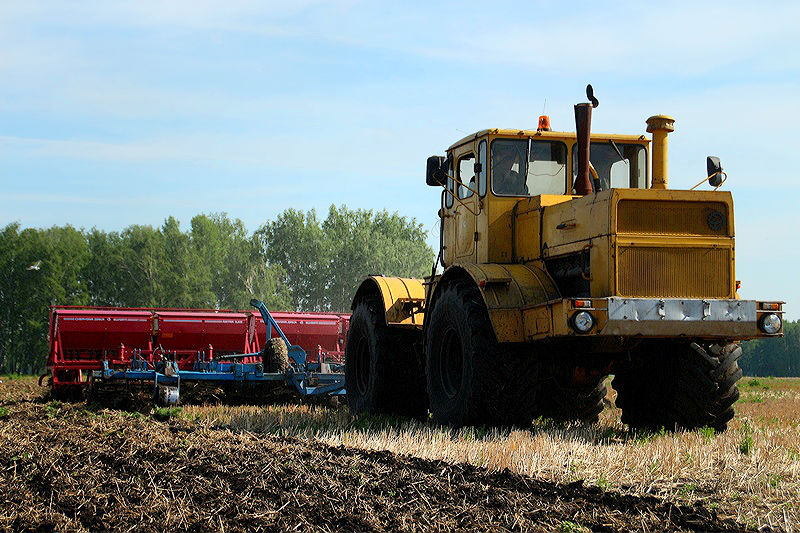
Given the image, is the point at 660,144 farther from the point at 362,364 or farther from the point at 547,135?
the point at 362,364

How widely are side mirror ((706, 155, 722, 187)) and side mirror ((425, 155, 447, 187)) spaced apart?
272 cm

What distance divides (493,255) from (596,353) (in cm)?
162

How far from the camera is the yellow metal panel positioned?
1168 cm

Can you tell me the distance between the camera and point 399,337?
11945mm

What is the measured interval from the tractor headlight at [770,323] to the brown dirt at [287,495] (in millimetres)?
3039

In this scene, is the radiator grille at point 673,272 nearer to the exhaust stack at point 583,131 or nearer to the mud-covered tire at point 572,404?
the exhaust stack at point 583,131

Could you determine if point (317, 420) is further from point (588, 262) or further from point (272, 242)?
point (272, 242)

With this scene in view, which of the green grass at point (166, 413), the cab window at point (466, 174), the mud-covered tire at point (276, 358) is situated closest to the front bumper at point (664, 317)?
the cab window at point (466, 174)

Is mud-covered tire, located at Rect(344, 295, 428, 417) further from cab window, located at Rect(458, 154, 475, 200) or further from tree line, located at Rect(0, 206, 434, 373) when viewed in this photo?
tree line, located at Rect(0, 206, 434, 373)

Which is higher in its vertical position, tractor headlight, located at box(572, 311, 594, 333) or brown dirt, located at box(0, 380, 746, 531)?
tractor headlight, located at box(572, 311, 594, 333)

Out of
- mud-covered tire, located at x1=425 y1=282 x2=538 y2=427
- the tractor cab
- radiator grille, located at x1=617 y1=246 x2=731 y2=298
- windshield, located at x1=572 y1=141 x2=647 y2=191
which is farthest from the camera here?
windshield, located at x1=572 y1=141 x2=647 y2=191

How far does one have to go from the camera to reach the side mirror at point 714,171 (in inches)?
371

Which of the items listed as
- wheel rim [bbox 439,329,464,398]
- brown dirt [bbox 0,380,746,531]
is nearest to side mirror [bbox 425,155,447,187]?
wheel rim [bbox 439,329,464,398]

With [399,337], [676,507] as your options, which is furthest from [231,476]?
[399,337]
